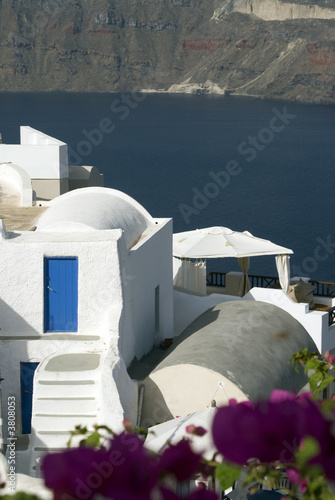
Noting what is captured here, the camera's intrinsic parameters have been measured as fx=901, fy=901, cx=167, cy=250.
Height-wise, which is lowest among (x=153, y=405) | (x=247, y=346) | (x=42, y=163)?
(x=153, y=405)

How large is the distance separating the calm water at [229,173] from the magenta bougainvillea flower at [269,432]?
5657cm

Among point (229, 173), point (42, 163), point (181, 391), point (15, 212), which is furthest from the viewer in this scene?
point (229, 173)

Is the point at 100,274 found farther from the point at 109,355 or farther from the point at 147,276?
the point at 147,276

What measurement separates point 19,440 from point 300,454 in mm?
11421

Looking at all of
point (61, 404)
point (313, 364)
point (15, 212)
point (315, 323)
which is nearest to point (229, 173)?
point (315, 323)

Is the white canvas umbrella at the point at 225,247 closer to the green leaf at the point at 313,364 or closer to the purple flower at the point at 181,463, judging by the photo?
the green leaf at the point at 313,364

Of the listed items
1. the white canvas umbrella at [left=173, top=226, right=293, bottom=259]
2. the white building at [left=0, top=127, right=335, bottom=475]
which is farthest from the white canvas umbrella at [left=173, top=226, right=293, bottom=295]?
the white building at [left=0, top=127, right=335, bottom=475]

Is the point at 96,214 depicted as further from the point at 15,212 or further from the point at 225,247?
the point at 225,247

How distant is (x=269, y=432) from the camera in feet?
8.95

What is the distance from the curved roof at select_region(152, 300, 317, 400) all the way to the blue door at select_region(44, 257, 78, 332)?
1.79m

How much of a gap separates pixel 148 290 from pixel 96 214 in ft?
6.78

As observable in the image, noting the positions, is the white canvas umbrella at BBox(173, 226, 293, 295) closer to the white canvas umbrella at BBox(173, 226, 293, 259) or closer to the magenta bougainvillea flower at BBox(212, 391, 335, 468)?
the white canvas umbrella at BBox(173, 226, 293, 259)

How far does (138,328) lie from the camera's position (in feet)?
57.8

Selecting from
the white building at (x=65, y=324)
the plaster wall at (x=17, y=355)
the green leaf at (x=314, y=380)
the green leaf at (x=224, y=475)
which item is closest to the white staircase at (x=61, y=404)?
the white building at (x=65, y=324)
